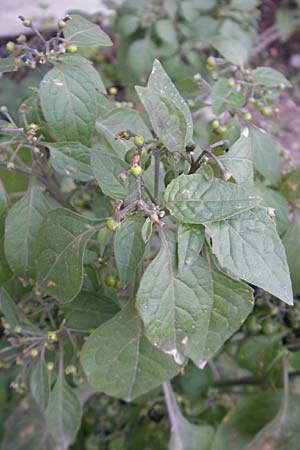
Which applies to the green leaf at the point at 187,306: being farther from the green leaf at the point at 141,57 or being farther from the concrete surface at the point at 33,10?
the concrete surface at the point at 33,10

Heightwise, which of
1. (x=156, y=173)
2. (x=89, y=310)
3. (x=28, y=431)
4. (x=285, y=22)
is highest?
(x=156, y=173)

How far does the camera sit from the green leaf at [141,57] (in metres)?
2.35

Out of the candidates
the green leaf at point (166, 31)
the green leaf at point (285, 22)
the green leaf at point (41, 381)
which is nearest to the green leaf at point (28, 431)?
the green leaf at point (41, 381)

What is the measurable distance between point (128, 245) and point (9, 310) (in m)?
0.40

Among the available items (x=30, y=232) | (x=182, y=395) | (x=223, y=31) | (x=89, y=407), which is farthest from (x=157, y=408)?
(x=223, y=31)

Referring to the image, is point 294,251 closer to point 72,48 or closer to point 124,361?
point 124,361

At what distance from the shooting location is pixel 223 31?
2465 millimetres

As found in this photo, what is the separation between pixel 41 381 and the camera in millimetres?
1112

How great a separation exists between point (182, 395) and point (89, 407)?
1.29 ft

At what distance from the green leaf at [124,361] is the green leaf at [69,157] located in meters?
0.27

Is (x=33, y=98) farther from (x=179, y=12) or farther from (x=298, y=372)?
(x=179, y=12)

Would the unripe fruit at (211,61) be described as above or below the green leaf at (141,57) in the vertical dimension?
above

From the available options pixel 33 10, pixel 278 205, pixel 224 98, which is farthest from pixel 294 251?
pixel 33 10

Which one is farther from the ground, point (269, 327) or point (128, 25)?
point (128, 25)
